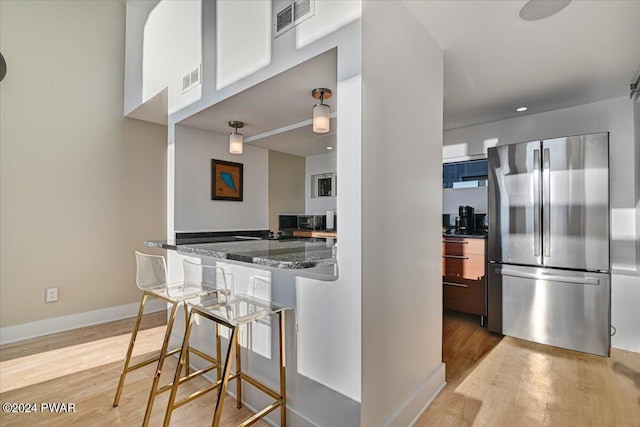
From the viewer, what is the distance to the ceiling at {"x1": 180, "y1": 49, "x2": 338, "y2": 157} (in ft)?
5.79

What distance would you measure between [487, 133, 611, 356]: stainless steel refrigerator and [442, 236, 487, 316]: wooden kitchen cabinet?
10cm

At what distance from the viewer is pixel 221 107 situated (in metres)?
2.30

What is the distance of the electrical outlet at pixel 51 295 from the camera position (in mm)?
3010

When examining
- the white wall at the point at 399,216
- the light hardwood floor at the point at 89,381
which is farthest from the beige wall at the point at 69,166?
the white wall at the point at 399,216

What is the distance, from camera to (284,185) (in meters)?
4.75

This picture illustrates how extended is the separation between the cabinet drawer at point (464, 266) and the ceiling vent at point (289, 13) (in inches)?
107

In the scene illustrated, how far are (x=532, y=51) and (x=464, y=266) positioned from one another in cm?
203

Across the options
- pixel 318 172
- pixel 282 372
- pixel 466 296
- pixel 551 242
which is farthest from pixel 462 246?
pixel 318 172

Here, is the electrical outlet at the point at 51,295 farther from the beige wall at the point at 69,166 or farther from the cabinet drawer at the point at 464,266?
the cabinet drawer at the point at 464,266

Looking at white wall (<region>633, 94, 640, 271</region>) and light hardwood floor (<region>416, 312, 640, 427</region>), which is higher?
white wall (<region>633, 94, 640, 271</region>)

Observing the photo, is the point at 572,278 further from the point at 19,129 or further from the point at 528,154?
the point at 19,129

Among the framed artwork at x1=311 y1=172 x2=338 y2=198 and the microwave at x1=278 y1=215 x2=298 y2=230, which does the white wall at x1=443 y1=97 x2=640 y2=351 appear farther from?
the microwave at x1=278 y1=215 x2=298 y2=230

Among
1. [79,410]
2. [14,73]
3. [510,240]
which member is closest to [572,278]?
[510,240]

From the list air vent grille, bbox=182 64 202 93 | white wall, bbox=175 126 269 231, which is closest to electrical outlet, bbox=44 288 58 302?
white wall, bbox=175 126 269 231
